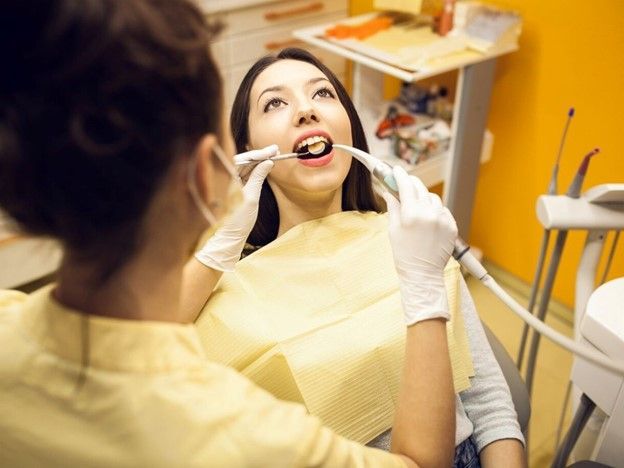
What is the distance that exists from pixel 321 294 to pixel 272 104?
1.55 feet

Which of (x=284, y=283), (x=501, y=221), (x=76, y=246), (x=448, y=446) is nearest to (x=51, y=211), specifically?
(x=76, y=246)

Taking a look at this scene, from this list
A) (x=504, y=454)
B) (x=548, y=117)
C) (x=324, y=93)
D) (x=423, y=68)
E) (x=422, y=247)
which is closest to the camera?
(x=422, y=247)

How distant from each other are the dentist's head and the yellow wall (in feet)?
6.00

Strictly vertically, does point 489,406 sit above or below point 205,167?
below

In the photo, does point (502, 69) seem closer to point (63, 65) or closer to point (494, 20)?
point (494, 20)

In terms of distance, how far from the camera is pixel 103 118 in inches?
20.6

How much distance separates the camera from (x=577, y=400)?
4.47 ft

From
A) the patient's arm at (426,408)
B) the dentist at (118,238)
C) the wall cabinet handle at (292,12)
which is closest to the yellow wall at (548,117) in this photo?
the wall cabinet handle at (292,12)

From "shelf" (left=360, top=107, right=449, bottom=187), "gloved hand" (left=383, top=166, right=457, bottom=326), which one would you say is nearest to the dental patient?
"gloved hand" (left=383, top=166, right=457, bottom=326)

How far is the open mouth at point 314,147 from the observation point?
1.31 m

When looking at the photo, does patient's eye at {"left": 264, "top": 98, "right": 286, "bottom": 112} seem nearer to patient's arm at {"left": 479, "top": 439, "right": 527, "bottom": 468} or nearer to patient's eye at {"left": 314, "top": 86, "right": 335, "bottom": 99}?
patient's eye at {"left": 314, "top": 86, "right": 335, "bottom": 99}

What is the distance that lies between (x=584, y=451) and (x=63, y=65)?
1390 millimetres

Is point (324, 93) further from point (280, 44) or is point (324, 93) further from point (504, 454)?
point (280, 44)

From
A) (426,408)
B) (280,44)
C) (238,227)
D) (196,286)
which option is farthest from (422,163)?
(426,408)
